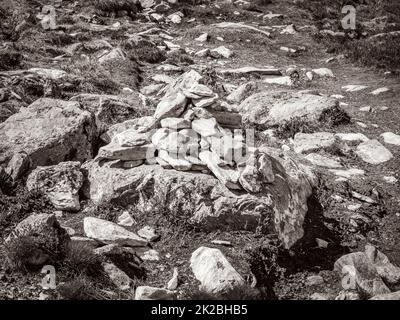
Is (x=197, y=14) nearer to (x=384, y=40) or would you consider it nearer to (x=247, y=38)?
(x=247, y=38)

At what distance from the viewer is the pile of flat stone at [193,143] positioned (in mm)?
6344

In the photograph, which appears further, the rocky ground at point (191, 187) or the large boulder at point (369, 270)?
the large boulder at point (369, 270)

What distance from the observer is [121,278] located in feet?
17.1

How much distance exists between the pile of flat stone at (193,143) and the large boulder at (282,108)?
2460 mm

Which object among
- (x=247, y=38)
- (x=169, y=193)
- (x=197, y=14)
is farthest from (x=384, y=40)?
(x=169, y=193)

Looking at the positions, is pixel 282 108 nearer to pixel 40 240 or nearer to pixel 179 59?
pixel 179 59

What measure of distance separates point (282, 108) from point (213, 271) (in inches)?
243

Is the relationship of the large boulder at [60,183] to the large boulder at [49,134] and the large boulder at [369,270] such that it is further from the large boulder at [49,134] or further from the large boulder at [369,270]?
the large boulder at [369,270]

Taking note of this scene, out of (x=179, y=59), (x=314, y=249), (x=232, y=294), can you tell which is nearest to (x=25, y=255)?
(x=232, y=294)

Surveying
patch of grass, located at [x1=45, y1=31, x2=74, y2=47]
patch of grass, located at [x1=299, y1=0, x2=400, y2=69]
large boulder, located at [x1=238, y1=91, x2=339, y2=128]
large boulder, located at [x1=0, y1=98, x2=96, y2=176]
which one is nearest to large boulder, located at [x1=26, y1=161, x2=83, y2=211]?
large boulder, located at [x1=0, y1=98, x2=96, y2=176]

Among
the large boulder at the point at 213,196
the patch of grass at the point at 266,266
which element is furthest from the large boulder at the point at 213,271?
the large boulder at the point at 213,196

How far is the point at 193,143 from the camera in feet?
22.0

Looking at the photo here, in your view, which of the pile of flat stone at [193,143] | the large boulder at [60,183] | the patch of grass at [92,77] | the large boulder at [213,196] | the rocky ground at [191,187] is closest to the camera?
the rocky ground at [191,187]
